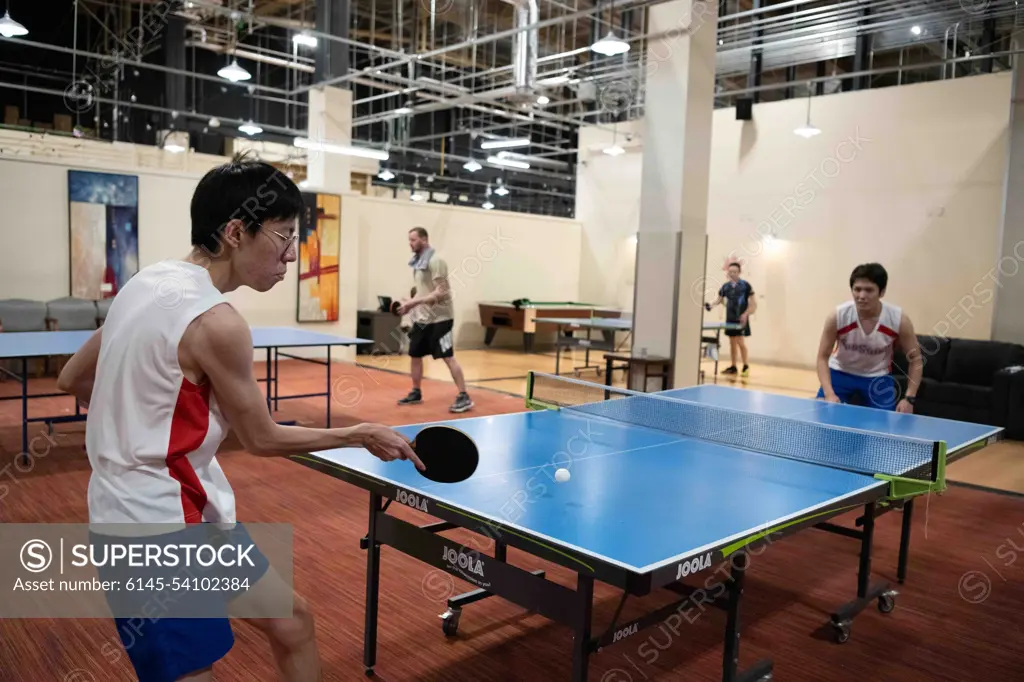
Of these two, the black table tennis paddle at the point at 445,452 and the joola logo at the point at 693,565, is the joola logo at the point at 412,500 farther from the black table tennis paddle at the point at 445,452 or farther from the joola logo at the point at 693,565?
the joola logo at the point at 693,565

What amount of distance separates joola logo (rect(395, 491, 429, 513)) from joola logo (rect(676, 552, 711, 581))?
76cm

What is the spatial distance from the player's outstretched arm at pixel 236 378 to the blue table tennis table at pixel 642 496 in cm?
63

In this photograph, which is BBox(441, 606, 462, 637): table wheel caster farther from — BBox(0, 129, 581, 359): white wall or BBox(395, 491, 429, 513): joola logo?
BBox(0, 129, 581, 359): white wall

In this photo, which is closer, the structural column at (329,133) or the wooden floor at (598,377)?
the wooden floor at (598,377)

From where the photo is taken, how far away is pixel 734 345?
11.3 meters

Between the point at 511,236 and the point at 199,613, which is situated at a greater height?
the point at 511,236

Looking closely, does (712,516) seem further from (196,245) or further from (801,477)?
(196,245)

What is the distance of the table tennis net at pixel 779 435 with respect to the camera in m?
2.75

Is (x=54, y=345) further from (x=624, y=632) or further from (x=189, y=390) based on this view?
(x=624, y=632)

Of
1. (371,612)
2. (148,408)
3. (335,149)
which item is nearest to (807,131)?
(335,149)

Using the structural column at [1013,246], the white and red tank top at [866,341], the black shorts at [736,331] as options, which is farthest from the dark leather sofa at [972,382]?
the white and red tank top at [866,341]

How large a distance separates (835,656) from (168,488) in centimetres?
263

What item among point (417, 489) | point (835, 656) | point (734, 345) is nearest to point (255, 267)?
point (417, 489)

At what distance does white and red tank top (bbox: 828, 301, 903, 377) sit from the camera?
4383 millimetres
